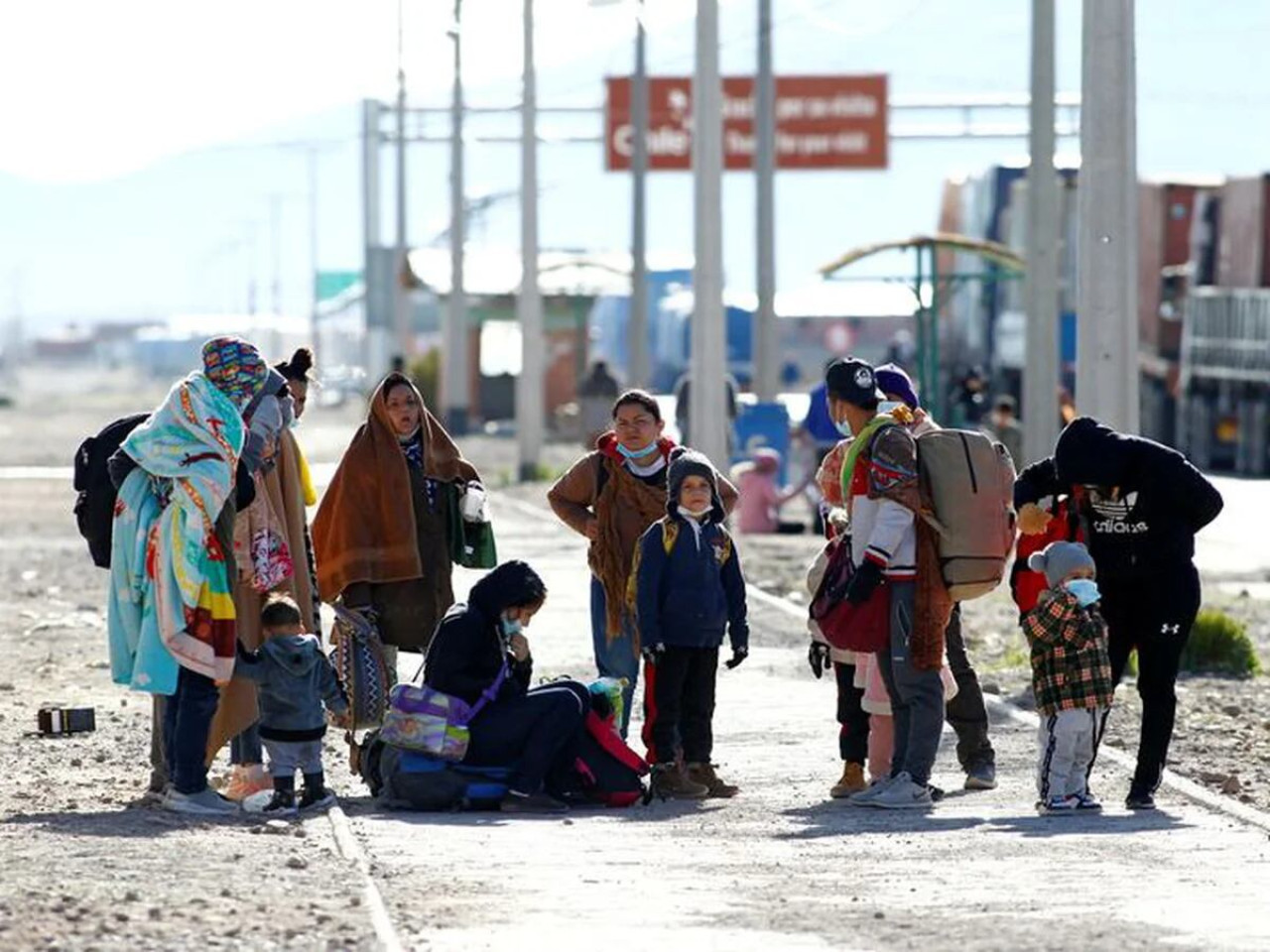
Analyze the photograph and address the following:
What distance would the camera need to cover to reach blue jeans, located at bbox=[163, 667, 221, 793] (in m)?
12.5

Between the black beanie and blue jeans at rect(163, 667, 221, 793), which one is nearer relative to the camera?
blue jeans at rect(163, 667, 221, 793)

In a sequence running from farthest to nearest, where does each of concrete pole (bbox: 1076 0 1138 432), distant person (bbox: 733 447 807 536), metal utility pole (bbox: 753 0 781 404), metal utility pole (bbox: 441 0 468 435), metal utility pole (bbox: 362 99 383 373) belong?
metal utility pole (bbox: 362 99 383 373) < metal utility pole (bbox: 441 0 468 435) < metal utility pole (bbox: 753 0 781 404) < distant person (bbox: 733 447 807 536) < concrete pole (bbox: 1076 0 1138 432)

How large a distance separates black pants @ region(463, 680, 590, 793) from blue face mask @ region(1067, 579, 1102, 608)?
5.80 ft

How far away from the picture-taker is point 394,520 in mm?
13688

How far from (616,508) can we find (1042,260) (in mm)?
15328

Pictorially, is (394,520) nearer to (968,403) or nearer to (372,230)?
(968,403)

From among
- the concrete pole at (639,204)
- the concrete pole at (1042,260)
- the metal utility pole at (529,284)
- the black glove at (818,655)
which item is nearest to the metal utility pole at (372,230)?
the concrete pole at (639,204)

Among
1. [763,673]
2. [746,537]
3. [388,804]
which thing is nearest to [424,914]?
[388,804]

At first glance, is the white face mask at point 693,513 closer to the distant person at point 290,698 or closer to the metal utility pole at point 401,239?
the distant person at point 290,698

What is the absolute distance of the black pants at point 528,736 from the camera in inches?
500

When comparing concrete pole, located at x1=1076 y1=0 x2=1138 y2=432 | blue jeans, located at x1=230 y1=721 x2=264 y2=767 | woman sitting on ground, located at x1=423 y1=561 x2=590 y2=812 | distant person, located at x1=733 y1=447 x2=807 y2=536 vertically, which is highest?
concrete pole, located at x1=1076 y1=0 x2=1138 y2=432

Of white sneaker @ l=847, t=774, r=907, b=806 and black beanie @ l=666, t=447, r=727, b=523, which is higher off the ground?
black beanie @ l=666, t=447, r=727, b=523

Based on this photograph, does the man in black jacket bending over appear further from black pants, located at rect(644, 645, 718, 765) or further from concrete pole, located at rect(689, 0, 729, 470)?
concrete pole, located at rect(689, 0, 729, 470)

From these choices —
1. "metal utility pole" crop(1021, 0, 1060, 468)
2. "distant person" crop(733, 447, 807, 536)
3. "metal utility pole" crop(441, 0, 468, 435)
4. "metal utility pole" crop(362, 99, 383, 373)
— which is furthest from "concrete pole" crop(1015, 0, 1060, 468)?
"metal utility pole" crop(362, 99, 383, 373)
